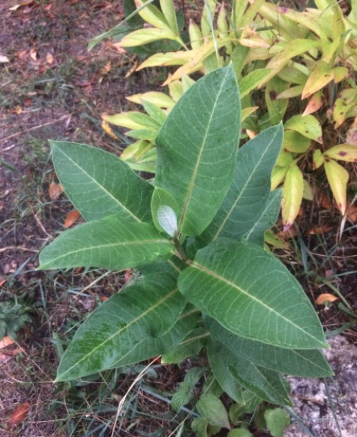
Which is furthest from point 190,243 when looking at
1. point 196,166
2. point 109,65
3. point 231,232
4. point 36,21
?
point 36,21

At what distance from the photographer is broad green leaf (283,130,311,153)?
1.77 m

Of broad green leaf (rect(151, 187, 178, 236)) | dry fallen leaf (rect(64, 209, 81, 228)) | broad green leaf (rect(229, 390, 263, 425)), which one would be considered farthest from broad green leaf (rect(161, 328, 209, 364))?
dry fallen leaf (rect(64, 209, 81, 228))

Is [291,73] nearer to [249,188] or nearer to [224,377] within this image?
[249,188]

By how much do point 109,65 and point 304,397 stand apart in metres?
2.31

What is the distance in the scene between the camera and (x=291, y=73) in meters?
1.77

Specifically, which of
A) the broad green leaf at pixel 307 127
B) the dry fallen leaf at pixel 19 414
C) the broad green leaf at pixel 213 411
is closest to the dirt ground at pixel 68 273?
the dry fallen leaf at pixel 19 414

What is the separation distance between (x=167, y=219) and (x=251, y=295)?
240 mm

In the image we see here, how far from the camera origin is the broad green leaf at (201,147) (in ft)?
3.00

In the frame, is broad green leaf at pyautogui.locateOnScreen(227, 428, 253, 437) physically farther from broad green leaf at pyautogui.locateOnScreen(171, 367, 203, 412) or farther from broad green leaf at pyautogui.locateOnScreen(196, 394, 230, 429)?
broad green leaf at pyautogui.locateOnScreen(171, 367, 203, 412)

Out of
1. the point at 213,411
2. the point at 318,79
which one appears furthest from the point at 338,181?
the point at 213,411

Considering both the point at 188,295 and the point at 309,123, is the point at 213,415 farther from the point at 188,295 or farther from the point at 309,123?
the point at 309,123

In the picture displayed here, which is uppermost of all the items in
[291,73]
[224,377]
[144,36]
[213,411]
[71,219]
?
[144,36]

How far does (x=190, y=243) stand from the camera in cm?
115

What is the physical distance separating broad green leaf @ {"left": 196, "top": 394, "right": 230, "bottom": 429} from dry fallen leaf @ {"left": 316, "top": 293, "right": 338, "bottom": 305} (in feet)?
2.03
